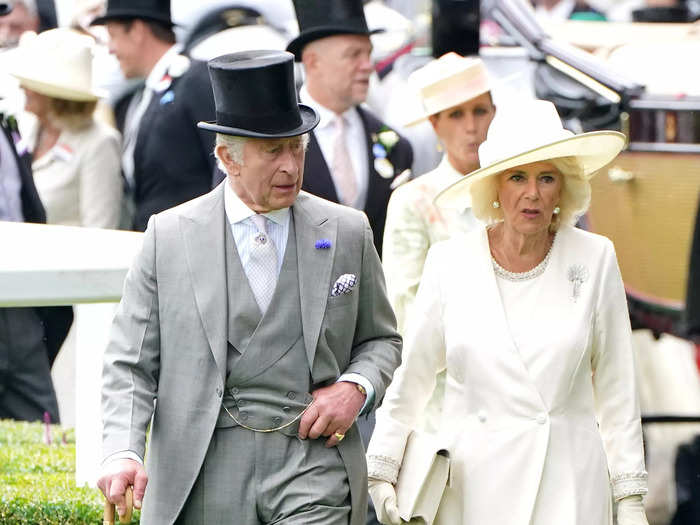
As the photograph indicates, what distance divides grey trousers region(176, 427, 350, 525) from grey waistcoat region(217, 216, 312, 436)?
0.05m

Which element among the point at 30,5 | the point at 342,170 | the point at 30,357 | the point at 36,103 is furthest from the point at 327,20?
the point at 30,5

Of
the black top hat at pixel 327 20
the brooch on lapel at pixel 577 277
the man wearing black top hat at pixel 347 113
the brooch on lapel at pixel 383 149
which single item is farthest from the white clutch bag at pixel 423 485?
the black top hat at pixel 327 20

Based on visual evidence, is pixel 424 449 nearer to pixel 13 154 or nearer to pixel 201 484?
pixel 201 484

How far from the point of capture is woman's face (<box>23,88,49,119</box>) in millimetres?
8367

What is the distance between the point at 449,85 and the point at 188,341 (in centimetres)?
264

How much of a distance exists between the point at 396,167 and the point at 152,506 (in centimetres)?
342

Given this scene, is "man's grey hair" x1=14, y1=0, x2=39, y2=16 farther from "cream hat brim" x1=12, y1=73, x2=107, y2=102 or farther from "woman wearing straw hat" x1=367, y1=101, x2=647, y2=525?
"woman wearing straw hat" x1=367, y1=101, x2=647, y2=525

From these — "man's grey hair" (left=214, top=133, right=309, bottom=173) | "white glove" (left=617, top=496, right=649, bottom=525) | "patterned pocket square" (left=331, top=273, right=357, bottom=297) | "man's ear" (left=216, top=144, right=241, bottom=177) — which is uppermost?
"man's grey hair" (left=214, top=133, right=309, bottom=173)

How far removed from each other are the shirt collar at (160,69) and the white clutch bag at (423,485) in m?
3.48

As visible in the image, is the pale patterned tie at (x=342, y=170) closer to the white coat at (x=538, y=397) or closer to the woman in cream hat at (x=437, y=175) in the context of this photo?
the woman in cream hat at (x=437, y=175)

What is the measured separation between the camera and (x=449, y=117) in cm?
701

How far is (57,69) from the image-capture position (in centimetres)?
826

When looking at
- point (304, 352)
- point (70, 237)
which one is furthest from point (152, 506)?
point (70, 237)

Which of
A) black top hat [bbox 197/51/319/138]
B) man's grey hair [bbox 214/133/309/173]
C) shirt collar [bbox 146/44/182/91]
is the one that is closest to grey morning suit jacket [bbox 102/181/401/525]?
man's grey hair [bbox 214/133/309/173]
